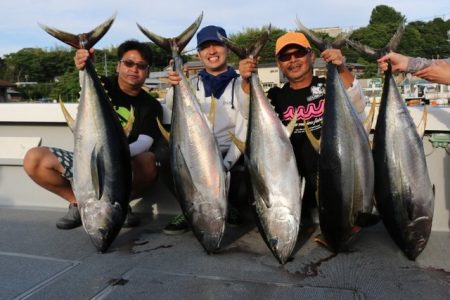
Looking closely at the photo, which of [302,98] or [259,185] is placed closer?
[259,185]

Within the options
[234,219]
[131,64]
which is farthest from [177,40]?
[234,219]

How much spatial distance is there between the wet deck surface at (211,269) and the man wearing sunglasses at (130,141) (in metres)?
0.35

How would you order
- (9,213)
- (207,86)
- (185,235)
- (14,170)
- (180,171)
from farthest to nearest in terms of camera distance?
(14,170) → (9,213) → (207,86) → (185,235) → (180,171)

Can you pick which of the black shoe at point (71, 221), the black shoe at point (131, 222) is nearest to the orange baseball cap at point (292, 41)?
the black shoe at point (131, 222)

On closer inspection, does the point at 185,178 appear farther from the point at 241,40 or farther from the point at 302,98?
the point at 241,40

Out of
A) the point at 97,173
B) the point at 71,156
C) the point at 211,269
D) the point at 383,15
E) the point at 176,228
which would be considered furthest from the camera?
the point at 383,15

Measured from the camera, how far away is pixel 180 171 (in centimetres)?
239

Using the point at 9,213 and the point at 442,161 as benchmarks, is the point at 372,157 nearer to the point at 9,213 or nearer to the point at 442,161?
the point at 442,161

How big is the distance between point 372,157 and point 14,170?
10.2ft

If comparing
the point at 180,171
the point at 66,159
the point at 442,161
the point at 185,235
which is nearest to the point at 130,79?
the point at 66,159

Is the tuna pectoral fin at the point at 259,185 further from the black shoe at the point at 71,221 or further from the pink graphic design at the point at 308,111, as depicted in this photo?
the black shoe at the point at 71,221

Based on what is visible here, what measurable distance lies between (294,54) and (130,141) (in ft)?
4.21

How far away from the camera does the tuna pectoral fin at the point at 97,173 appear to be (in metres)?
2.36

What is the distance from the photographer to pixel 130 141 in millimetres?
2938
